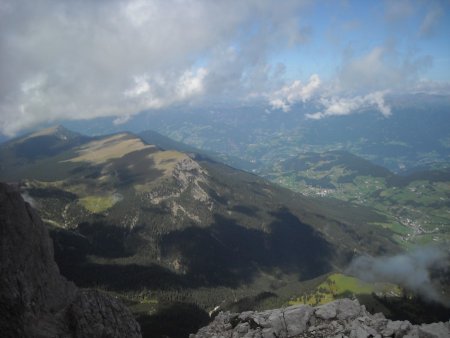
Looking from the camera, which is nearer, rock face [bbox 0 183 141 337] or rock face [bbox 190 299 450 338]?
rock face [bbox 0 183 141 337]

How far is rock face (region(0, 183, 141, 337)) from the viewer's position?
45.2 m

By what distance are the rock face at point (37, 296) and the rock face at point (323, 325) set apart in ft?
82.2

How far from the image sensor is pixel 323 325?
69562mm

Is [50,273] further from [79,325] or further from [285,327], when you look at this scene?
[285,327]

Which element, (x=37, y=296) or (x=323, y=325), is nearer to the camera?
(x=37, y=296)

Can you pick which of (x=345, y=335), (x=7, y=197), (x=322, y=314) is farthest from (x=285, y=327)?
(x=7, y=197)

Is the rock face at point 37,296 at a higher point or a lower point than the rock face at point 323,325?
higher

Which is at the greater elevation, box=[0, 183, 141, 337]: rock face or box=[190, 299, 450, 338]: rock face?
box=[0, 183, 141, 337]: rock face

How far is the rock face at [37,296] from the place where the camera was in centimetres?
4525

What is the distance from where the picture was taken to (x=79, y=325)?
172 feet

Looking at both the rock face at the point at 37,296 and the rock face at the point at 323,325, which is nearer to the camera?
the rock face at the point at 37,296

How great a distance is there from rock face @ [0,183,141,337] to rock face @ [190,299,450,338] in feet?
82.2

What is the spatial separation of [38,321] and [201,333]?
160 feet

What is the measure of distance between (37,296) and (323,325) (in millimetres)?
49511
